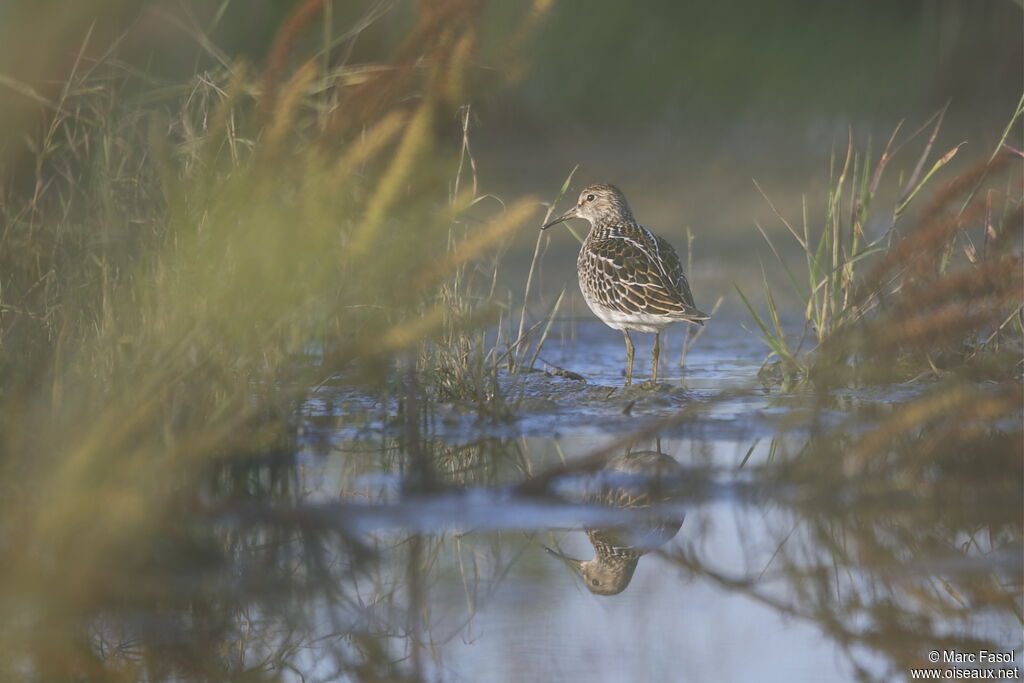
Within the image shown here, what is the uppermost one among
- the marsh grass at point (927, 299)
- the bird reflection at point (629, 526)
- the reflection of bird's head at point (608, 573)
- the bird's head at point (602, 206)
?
the bird's head at point (602, 206)

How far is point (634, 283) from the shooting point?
6.54m

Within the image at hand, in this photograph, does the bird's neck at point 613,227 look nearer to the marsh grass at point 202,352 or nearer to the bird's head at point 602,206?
the bird's head at point 602,206

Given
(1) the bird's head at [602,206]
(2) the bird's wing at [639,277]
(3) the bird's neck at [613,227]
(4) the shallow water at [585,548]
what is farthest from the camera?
(1) the bird's head at [602,206]

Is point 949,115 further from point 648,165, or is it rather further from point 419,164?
point 419,164

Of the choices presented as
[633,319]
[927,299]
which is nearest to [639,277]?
[633,319]

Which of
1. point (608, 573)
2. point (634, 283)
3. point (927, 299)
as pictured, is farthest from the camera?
point (634, 283)

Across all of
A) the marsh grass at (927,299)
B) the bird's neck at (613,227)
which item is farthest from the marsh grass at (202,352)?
the bird's neck at (613,227)

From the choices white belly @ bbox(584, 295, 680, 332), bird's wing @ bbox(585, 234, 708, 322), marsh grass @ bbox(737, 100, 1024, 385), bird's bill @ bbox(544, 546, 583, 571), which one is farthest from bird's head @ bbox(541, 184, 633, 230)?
bird's bill @ bbox(544, 546, 583, 571)

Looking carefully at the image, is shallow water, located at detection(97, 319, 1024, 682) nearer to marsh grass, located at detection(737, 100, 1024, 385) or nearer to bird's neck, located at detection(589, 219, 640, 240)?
marsh grass, located at detection(737, 100, 1024, 385)

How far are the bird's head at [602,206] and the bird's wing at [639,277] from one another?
580 mm

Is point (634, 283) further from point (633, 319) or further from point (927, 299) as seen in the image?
point (927, 299)

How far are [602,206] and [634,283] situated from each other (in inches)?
48.1

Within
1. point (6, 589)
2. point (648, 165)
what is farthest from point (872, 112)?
point (6, 589)

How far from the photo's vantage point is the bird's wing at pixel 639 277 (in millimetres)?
6434
